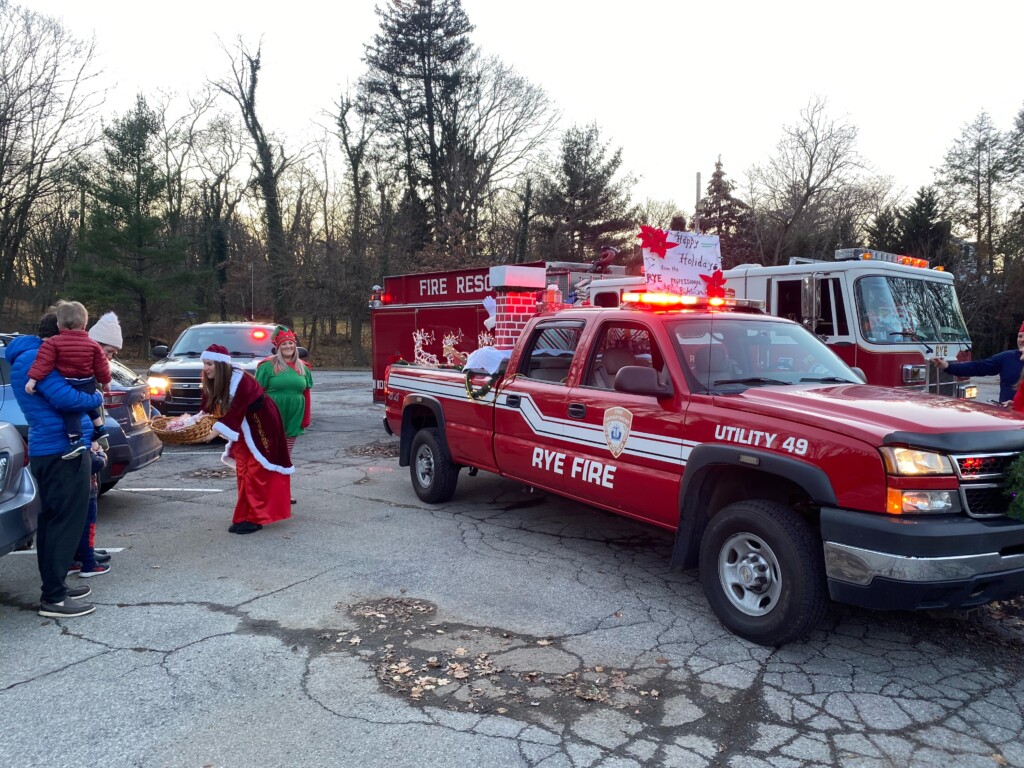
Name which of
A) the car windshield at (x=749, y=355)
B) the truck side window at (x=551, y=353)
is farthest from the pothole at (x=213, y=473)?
the car windshield at (x=749, y=355)

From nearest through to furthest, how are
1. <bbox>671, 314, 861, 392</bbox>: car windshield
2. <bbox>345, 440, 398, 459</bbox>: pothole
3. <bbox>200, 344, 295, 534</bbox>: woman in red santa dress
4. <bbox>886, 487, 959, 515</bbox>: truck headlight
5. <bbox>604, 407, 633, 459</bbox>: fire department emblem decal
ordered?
<bbox>886, 487, 959, 515</bbox>: truck headlight, <bbox>671, 314, 861, 392</bbox>: car windshield, <bbox>604, 407, 633, 459</bbox>: fire department emblem decal, <bbox>200, 344, 295, 534</bbox>: woman in red santa dress, <bbox>345, 440, 398, 459</bbox>: pothole

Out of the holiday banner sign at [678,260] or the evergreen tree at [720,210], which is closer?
the holiday banner sign at [678,260]

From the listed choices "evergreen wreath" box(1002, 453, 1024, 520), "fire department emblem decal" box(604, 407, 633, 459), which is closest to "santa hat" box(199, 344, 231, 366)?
"fire department emblem decal" box(604, 407, 633, 459)

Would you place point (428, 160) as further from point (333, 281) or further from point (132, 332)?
point (132, 332)

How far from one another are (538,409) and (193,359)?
7768 millimetres

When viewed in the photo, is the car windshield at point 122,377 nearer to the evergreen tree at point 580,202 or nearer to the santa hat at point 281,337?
the santa hat at point 281,337

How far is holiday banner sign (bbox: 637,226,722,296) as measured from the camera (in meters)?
5.53

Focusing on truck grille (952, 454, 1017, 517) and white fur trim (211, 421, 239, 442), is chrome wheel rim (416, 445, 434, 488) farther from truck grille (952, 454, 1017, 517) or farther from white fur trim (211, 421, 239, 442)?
truck grille (952, 454, 1017, 517)

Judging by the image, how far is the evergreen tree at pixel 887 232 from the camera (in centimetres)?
3284

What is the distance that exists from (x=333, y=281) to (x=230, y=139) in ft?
43.8

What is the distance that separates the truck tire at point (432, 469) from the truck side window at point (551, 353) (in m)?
1.46

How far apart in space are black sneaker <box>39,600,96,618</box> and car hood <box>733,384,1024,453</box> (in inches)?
159

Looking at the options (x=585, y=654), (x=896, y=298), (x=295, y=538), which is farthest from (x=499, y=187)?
(x=585, y=654)

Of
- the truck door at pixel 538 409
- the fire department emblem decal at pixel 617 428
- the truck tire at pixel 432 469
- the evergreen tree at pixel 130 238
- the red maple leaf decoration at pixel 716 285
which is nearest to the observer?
the fire department emblem decal at pixel 617 428
